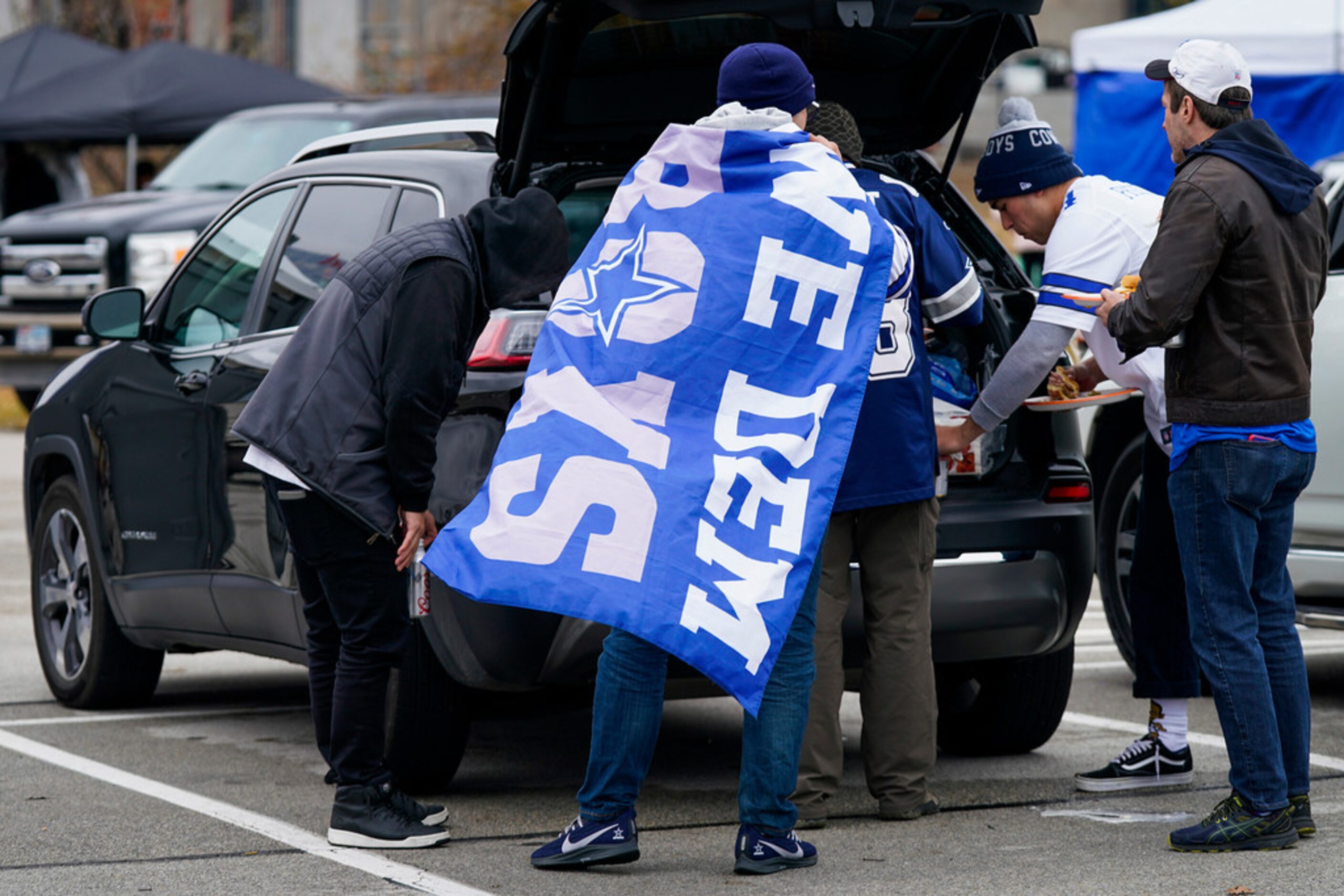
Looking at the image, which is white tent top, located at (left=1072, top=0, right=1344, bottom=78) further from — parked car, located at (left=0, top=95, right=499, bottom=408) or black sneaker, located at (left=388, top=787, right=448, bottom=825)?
black sneaker, located at (left=388, top=787, right=448, bottom=825)

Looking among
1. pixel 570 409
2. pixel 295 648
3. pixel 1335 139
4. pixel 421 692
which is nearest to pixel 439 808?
pixel 421 692

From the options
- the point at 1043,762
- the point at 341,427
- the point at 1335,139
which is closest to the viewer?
the point at 341,427

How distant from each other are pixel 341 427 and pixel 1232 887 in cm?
223

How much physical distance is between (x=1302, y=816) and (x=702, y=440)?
175cm

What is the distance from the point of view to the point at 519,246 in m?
5.02

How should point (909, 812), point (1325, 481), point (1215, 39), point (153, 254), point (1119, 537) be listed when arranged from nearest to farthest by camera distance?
point (909, 812), point (1325, 481), point (1119, 537), point (1215, 39), point (153, 254)

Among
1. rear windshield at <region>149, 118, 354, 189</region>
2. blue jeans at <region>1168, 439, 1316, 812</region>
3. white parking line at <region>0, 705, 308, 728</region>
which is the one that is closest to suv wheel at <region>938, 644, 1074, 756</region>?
blue jeans at <region>1168, 439, 1316, 812</region>

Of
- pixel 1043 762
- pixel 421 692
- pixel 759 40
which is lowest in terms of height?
pixel 1043 762

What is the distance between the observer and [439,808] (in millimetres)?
5363

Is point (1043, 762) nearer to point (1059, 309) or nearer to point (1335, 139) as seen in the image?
point (1059, 309)

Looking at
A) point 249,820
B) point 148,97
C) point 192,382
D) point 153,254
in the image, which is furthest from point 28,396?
point 249,820

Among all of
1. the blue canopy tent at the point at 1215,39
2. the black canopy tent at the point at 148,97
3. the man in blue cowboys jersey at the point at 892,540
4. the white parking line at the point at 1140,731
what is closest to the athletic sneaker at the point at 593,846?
the man in blue cowboys jersey at the point at 892,540

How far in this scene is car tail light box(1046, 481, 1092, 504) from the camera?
5809 millimetres

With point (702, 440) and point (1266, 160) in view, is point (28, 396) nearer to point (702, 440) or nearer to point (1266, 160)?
point (702, 440)
